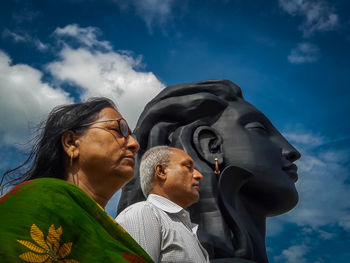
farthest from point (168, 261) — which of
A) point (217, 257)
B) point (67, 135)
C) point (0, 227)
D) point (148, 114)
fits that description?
point (148, 114)

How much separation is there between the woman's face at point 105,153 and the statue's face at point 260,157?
146 inches

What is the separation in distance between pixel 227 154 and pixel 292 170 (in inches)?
38.3

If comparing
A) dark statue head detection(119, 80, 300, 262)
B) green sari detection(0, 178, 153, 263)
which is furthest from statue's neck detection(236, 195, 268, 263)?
green sari detection(0, 178, 153, 263)

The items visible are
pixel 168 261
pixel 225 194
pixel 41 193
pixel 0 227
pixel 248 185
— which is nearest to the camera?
pixel 0 227

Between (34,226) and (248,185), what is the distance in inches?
181

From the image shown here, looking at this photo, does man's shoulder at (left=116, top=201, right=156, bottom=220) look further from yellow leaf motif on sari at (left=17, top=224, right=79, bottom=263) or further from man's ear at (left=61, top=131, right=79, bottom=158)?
yellow leaf motif on sari at (left=17, top=224, right=79, bottom=263)

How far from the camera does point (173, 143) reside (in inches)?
215

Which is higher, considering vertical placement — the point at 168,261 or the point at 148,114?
the point at 148,114

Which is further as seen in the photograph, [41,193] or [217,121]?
[217,121]

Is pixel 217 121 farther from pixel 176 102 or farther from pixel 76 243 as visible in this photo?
pixel 76 243

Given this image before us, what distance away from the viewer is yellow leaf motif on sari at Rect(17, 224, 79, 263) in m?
1.01

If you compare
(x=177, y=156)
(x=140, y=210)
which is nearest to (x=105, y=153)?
(x=140, y=210)

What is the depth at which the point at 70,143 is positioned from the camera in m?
1.78

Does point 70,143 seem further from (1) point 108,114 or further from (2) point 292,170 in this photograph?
(2) point 292,170
